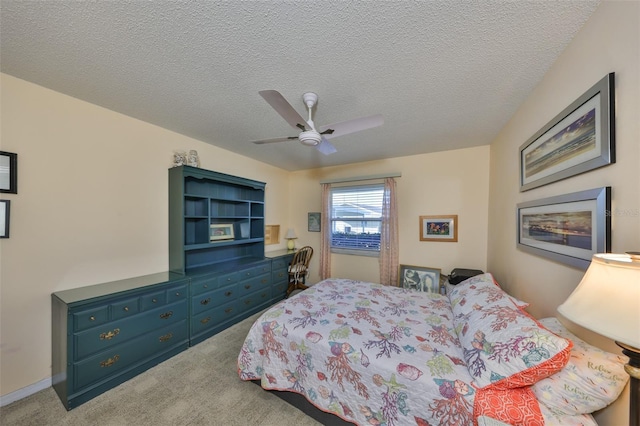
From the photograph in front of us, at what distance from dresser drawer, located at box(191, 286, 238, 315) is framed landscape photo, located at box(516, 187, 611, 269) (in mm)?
3170

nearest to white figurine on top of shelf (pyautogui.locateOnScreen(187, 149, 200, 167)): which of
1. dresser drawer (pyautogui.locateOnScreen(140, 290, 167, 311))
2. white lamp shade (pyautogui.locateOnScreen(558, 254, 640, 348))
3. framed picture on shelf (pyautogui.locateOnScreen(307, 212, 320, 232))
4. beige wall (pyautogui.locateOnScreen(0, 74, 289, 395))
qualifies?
beige wall (pyautogui.locateOnScreen(0, 74, 289, 395))

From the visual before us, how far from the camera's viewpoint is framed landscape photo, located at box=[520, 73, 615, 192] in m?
1.00

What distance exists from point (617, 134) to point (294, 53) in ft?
5.47

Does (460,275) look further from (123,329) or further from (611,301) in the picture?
(123,329)

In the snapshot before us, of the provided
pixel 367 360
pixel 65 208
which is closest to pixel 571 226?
pixel 367 360

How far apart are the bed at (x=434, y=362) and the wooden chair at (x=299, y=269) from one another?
1.75 meters

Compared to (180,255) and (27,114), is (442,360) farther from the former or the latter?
(27,114)

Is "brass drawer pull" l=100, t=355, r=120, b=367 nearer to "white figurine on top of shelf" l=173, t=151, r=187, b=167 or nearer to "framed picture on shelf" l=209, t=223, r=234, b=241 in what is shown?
"framed picture on shelf" l=209, t=223, r=234, b=241

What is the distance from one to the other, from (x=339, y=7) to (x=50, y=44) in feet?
5.81

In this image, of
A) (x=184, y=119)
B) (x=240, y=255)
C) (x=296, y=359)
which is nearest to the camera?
(x=296, y=359)

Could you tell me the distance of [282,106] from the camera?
1479 millimetres

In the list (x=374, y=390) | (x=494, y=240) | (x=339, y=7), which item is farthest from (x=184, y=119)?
(x=494, y=240)

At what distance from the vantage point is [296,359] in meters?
1.63

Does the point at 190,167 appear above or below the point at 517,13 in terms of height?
below
